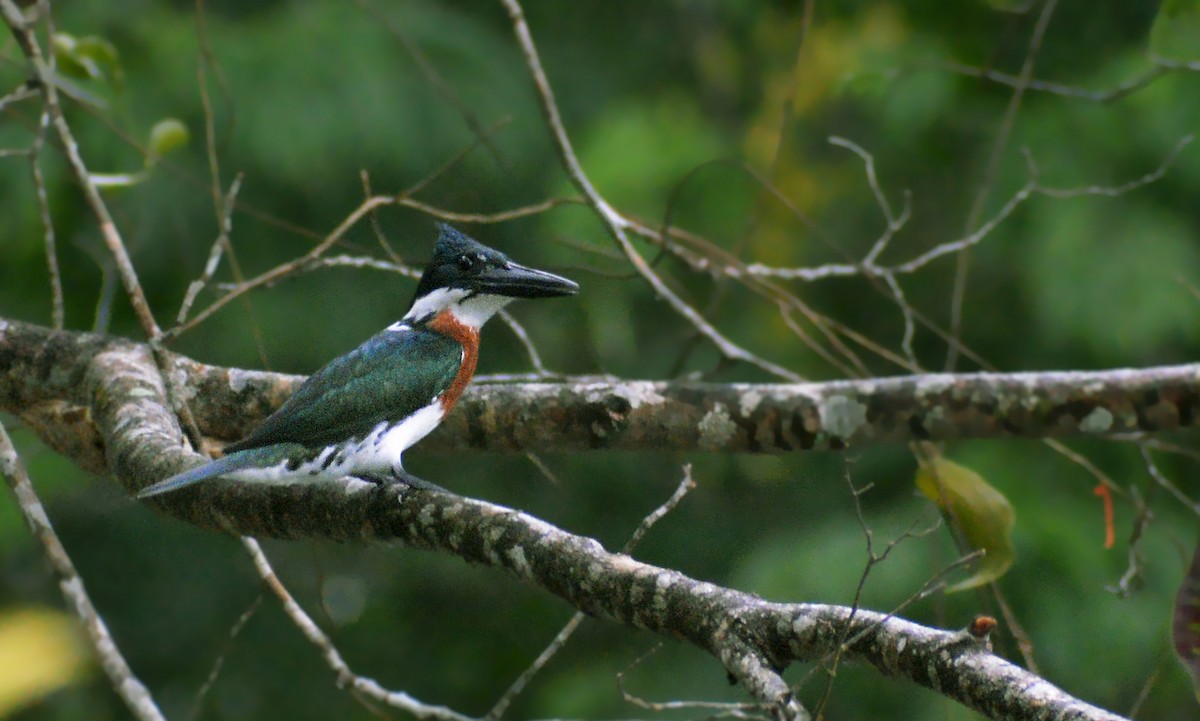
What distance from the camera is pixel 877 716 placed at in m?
5.18

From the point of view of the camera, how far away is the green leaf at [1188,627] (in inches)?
74.9

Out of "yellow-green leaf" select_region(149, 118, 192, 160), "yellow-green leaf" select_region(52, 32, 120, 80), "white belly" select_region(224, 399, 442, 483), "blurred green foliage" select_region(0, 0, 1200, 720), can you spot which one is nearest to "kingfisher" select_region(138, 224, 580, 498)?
"white belly" select_region(224, 399, 442, 483)

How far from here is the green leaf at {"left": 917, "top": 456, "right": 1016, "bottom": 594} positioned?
228cm

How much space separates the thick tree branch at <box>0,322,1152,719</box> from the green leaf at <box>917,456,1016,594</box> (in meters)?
0.15

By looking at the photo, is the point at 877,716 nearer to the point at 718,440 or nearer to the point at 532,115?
the point at 718,440

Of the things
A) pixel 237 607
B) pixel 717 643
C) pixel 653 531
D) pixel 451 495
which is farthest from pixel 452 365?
pixel 237 607

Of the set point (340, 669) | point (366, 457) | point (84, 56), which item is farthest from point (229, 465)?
point (84, 56)

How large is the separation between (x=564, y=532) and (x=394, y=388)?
2.34 feet

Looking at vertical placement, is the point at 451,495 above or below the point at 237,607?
above

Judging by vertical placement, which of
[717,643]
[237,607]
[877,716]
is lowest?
[237,607]

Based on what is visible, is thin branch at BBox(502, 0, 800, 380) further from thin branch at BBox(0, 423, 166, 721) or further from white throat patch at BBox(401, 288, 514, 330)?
thin branch at BBox(0, 423, 166, 721)

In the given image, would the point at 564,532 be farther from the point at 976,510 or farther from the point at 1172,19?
the point at 1172,19

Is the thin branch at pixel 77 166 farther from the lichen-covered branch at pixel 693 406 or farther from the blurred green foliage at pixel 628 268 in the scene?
Answer: the blurred green foliage at pixel 628 268

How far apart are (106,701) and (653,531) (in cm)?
308
